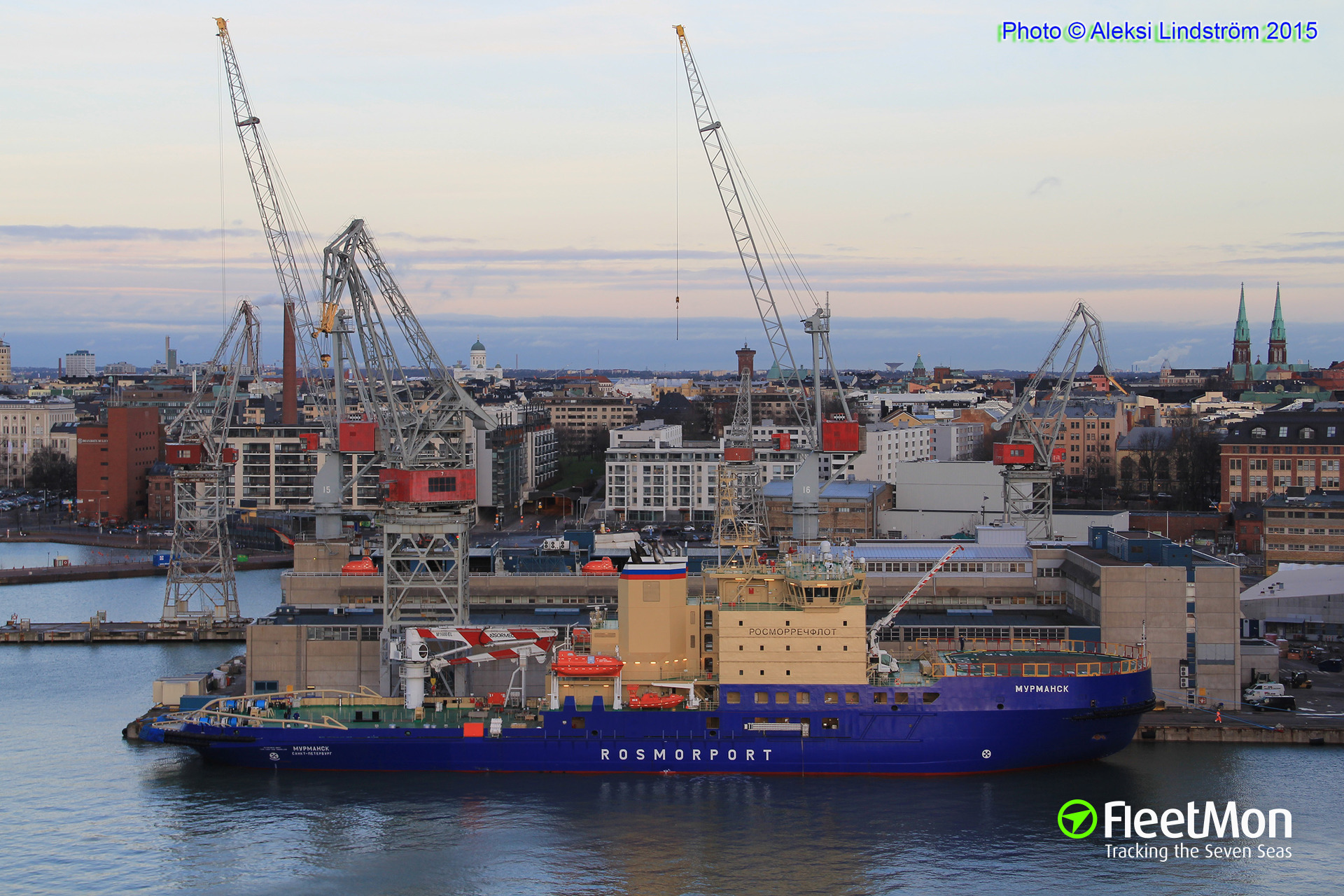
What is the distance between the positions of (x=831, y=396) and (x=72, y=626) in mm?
68716

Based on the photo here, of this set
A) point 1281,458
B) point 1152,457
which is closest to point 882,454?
point 1152,457

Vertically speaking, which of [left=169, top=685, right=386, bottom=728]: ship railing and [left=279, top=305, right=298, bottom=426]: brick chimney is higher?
[left=279, top=305, right=298, bottom=426]: brick chimney

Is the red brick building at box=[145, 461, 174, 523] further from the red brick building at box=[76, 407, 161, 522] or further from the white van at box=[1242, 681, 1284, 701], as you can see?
the white van at box=[1242, 681, 1284, 701]

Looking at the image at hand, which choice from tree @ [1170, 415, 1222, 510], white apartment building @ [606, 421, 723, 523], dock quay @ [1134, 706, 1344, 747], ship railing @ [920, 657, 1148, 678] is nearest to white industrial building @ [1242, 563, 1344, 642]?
dock quay @ [1134, 706, 1344, 747]

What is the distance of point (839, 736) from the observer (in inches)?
1117

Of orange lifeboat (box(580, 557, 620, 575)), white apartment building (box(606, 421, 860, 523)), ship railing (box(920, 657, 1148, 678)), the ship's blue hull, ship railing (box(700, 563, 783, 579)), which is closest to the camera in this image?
the ship's blue hull

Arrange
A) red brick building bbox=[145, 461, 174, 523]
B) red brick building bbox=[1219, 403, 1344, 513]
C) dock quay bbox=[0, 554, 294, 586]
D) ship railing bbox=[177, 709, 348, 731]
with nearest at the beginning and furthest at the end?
ship railing bbox=[177, 709, 348, 731] < dock quay bbox=[0, 554, 294, 586] < red brick building bbox=[1219, 403, 1344, 513] < red brick building bbox=[145, 461, 174, 523]

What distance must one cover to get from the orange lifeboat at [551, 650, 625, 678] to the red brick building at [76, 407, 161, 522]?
191ft

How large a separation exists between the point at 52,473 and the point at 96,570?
3402 centimetres

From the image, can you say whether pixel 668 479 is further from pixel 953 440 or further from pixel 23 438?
pixel 23 438

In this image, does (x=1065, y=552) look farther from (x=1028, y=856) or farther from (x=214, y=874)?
(x=214, y=874)

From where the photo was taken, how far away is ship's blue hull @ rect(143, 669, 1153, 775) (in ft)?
92.9

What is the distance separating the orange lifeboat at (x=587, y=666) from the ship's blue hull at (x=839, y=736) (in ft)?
2.62

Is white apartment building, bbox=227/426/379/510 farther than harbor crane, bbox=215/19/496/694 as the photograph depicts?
Yes
